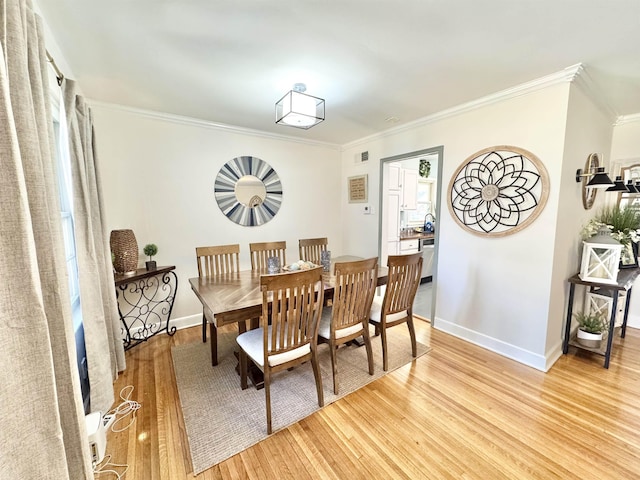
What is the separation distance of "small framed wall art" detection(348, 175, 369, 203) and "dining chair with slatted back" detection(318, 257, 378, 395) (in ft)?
6.87

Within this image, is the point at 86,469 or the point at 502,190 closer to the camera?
the point at 86,469

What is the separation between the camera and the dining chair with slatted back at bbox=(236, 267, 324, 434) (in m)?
1.61

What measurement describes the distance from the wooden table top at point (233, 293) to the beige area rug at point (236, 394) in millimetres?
665

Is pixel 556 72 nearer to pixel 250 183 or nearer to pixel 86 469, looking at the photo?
pixel 250 183

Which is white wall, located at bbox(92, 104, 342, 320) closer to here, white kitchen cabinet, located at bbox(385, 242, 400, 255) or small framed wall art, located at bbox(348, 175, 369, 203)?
small framed wall art, located at bbox(348, 175, 369, 203)

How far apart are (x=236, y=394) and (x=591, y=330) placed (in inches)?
128

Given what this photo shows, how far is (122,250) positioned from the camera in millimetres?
2516

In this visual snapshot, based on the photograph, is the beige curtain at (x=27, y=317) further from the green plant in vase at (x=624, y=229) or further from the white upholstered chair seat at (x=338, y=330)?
the green plant in vase at (x=624, y=229)

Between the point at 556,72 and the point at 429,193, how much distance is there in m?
3.61

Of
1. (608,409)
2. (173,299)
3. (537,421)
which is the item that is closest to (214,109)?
(173,299)

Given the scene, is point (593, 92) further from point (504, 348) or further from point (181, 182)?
point (181, 182)

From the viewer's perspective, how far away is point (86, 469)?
94 cm

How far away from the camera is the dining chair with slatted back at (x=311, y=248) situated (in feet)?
10.9

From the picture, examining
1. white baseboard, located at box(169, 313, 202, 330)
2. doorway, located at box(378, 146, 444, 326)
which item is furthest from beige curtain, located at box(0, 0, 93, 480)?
doorway, located at box(378, 146, 444, 326)
